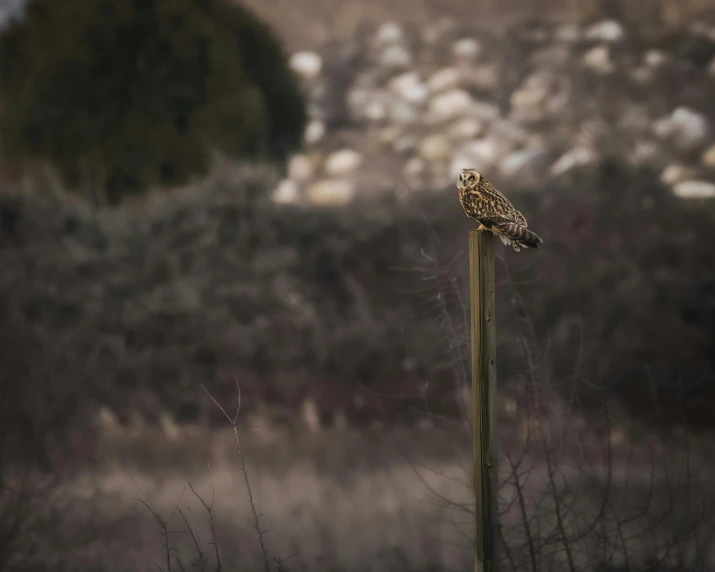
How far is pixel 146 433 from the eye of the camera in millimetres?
7988

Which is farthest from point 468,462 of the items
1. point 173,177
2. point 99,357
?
point 173,177

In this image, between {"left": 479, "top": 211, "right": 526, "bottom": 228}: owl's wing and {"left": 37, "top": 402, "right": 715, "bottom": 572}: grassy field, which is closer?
{"left": 479, "top": 211, "right": 526, "bottom": 228}: owl's wing

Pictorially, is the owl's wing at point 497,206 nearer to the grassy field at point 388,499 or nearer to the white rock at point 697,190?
the grassy field at point 388,499

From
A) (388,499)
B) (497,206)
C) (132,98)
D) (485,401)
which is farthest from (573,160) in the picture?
(485,401)

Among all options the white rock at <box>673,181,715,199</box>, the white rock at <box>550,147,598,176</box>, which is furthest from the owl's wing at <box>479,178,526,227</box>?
the white rock at <box>673,181,715,199</box>

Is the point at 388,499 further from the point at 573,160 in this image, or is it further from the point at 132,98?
the point at 132,98

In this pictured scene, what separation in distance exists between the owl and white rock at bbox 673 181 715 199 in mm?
7082

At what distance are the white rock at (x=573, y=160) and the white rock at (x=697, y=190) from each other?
1.06 meters

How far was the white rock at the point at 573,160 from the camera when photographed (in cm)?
978

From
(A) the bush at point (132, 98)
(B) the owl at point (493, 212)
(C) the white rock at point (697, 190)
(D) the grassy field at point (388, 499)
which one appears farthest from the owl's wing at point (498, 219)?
(A) the bush at point (132, 98)

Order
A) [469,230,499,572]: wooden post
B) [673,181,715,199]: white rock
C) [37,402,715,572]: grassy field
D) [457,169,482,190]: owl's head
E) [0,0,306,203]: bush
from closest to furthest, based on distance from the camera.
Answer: [469,230,499,572]: wooden post < [457,169,482,190]: owl's head < [37,402,715,572]: grassy field < [673,181,715,199]: white rock < [0,0,306,203]: bush

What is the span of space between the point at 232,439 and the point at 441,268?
4.44 metres

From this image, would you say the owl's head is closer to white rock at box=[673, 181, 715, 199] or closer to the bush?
white rock at box=[673, 181, 715, 199]

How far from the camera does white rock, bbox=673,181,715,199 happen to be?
9336 millimetres
